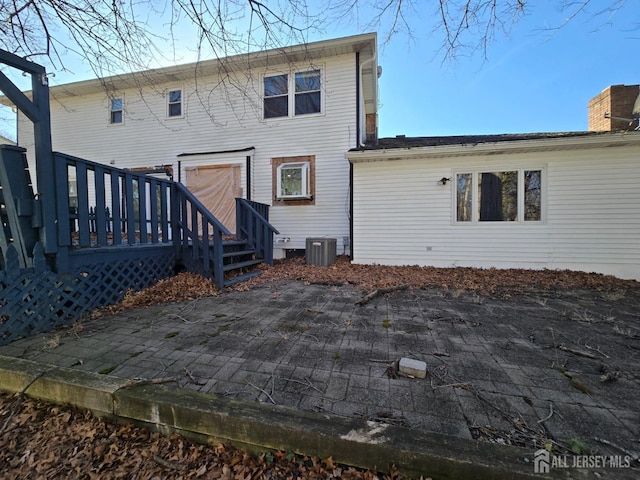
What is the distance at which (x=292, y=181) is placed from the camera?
27.2 ft

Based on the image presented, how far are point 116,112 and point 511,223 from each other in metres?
13.3

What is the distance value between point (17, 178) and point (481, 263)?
328 inches

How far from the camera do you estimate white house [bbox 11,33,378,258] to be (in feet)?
25.6

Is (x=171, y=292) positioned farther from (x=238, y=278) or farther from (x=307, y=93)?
(x=307, y=93)

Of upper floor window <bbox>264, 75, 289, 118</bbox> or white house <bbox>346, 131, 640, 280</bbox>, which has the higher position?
upper floor window <bbox>264, 75, 289, 118</bbox>

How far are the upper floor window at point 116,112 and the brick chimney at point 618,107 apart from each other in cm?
1630

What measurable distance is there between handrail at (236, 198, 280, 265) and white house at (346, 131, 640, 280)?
236cm

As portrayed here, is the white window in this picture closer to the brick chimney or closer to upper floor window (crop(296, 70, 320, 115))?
upper floor window (crop(296, 70, 320, 115))

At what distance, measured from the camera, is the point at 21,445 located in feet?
5.03

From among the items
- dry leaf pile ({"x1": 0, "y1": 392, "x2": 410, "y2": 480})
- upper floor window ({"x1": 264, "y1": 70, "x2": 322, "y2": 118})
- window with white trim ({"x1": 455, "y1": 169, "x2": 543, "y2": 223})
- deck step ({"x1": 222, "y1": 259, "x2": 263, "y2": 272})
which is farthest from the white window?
dry leaf pile ({"x1": 0, "y1": 392, "x2": 410, "y2": 480})

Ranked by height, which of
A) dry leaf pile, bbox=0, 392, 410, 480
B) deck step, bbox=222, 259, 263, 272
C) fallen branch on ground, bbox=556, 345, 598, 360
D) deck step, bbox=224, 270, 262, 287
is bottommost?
dry leaf pile, bbox=0, 392, 410, 480

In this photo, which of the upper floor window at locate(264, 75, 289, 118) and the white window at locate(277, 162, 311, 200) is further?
the upper floor window at locate(264, 75, 289, 118)

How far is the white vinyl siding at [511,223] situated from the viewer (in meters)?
5.86

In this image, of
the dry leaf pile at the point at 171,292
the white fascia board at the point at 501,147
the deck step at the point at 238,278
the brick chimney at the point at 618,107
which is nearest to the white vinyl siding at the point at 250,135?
the white fascia board at the point at 501,147
